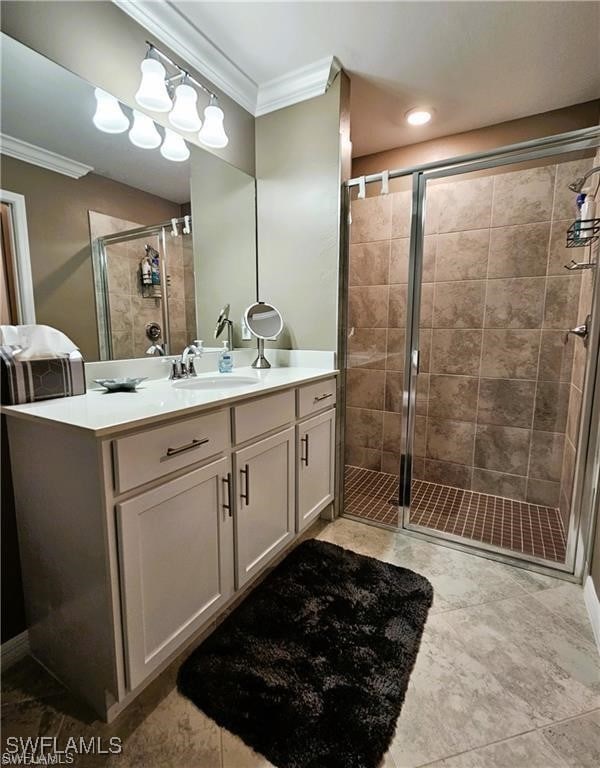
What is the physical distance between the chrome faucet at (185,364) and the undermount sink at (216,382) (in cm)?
6

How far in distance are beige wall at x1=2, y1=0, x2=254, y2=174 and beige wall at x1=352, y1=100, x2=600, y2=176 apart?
1532 mm

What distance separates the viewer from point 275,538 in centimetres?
155

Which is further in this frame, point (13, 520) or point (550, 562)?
point (550, 562)

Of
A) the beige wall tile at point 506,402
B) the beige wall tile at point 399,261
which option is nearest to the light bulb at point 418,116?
the beige wall tile at point 399,261

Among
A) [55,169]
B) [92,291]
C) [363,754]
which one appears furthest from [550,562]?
[55,169]

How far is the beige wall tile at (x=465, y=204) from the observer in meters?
2.25

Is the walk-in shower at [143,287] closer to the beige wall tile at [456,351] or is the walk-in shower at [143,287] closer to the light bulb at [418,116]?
the light bulb at [418,116]

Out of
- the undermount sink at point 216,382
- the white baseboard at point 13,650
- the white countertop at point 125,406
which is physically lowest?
the white baseboard at point 13,650

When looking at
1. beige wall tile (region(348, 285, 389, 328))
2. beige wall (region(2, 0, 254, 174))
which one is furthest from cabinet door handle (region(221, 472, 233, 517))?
beige wall tile (region(348, 285, 389, 328))

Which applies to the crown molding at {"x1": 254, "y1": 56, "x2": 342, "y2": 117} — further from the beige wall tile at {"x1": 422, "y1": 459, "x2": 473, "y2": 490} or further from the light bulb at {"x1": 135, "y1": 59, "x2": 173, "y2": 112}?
the beige wall tile at {"x1": 422, "y1": 459, "x2": 473, "y2": 490}

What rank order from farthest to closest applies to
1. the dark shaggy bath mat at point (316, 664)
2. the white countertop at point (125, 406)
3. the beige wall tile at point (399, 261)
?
1. the beige wall tile at point (399, 261)
2. the dark shaggy bath mat at point (316, 664)
3. the white countertop at point (125, 406)

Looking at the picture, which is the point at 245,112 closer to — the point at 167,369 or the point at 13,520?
the point at 167,369

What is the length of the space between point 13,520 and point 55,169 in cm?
119

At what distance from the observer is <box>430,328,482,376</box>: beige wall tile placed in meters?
2.39
